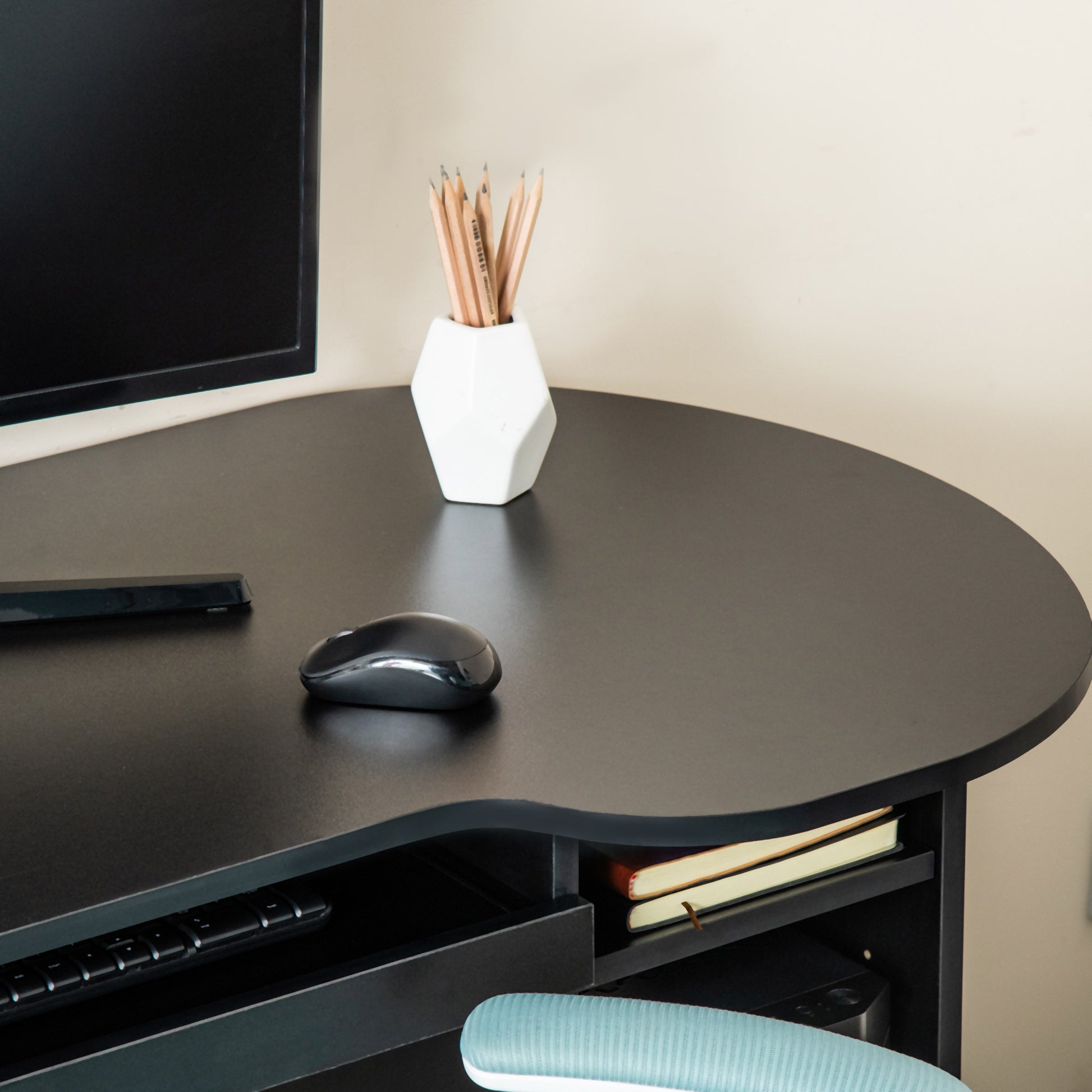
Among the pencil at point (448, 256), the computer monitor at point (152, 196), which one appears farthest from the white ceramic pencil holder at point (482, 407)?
the computer monitor at point (152, 196)

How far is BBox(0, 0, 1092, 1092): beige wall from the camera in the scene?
122cm

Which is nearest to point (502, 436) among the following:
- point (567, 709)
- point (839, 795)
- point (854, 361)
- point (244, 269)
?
point (244, 269)

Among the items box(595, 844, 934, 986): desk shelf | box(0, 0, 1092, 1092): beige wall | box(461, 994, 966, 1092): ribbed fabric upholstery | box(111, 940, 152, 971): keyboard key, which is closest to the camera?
box(461, 994, 966, 1092): ribbed fabric upholstery

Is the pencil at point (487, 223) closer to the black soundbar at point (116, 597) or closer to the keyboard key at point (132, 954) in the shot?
the black soundbar at point (116, 597)

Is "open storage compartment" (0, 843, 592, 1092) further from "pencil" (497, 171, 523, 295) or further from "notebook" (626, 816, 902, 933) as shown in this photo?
"pencil" (497, 171, 523, 295)

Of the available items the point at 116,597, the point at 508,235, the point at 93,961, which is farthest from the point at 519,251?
the point at 93,961

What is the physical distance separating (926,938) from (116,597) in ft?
1.86

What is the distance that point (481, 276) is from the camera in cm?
98

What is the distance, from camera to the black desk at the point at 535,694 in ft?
1.90

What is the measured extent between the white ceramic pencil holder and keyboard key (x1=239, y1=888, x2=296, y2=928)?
0.42m

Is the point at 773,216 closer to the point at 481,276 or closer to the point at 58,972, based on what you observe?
the point at 481,276

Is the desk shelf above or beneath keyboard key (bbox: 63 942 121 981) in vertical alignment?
A: beneath

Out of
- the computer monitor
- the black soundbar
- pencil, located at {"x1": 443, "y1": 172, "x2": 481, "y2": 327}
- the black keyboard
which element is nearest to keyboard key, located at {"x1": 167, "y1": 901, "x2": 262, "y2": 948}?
the black keyboard

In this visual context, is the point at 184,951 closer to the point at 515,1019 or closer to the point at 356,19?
the point at 515,1019
